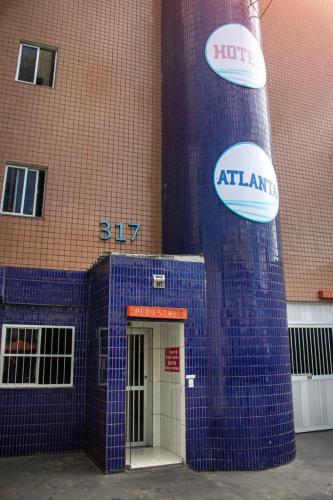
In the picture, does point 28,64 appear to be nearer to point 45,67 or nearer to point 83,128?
point 45,67

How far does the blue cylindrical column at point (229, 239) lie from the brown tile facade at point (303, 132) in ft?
8.24

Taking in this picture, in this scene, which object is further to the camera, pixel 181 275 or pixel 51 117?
pixel 51 117

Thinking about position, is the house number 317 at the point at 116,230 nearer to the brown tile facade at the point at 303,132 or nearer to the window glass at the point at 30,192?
the window glass at the point at 30,192

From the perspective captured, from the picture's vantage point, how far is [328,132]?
12.2 metres

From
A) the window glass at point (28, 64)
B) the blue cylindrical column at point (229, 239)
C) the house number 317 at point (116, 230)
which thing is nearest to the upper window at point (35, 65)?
the window glass at point (28, 64)

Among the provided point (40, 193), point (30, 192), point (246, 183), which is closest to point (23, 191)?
point (30, 192)

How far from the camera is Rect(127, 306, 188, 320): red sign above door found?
692cm

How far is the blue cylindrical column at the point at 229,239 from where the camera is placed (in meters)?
7.20

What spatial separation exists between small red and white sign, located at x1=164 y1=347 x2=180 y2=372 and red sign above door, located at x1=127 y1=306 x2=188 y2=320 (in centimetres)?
67

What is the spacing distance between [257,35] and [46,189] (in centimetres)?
570

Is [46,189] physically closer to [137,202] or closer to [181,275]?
[137,202]

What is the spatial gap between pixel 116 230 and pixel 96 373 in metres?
3.10

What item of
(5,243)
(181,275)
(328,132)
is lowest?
(181,275)

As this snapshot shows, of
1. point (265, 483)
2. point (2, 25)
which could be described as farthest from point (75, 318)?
point (2, 25)
